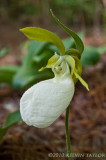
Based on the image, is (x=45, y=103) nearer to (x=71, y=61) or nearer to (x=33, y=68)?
(x=71, y=61)

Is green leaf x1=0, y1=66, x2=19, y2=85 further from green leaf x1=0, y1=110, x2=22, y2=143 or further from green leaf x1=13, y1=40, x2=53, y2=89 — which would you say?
green leaf x1=0, y1=110, x2=22, y2=143

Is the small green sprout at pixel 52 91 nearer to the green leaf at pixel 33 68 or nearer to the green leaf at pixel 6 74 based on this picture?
the green leaf at pixel 33 68

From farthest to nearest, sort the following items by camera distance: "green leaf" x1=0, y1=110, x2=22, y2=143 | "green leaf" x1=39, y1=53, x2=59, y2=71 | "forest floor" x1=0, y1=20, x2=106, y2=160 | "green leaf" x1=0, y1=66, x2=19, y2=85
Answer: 1. "green leaf" x1=0, y1=66, x2=19, y2=85
2. "forest floor" x1=0, y1=20, x2=106, y2=160
3. "green leaf" x1=0, y1=110, x2=22, y2=143
4. "green leaf" x1=39, y1=53, x2=59, y2=71

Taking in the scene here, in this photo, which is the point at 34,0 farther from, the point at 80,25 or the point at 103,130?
the point at 103,130

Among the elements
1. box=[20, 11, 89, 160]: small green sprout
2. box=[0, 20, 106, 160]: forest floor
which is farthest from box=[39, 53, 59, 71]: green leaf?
box=[0, 20, 106, 160]: forest floor

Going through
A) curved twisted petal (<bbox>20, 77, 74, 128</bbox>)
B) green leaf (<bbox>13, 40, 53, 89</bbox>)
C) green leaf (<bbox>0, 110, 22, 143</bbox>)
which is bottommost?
green leaf (<bbox>13, 40, 53, 89</bbox>)

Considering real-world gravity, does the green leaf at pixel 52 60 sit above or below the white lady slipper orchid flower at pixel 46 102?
above

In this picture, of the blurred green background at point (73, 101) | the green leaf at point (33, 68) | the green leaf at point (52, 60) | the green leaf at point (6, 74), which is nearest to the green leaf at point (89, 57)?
the blurred green background at point (73, 101)

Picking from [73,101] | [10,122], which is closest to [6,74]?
[73,101]

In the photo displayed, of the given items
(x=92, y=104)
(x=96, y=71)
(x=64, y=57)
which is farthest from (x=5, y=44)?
(x=64, y=57)
